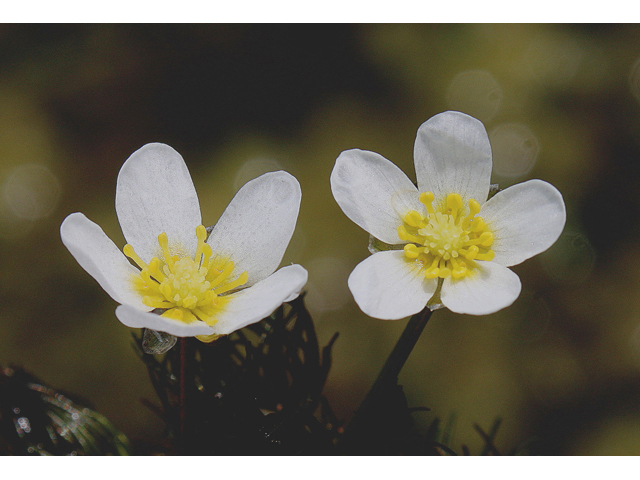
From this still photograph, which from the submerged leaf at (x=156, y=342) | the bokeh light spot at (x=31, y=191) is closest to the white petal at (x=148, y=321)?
the submerged leaf at (x=156, y=342)

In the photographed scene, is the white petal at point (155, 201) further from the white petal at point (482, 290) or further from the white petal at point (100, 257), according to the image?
the white petal at point (482, 290)

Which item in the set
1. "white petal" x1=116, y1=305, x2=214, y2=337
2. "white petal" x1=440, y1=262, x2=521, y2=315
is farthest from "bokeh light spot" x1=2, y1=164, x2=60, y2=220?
"white petal" x1=440, y1=262, x2=521, y2=315

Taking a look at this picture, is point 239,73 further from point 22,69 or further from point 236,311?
point 236,311

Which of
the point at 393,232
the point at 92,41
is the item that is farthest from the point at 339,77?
the point at 393,232

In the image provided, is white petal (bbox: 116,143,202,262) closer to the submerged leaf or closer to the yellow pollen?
the yellow pollen

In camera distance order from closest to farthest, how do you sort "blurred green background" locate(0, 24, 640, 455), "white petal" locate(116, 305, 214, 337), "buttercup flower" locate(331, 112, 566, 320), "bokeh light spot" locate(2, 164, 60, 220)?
1. "white petal" locate(116, 305, 214, 337)
2. "buttercup flower" locate(331, 112, 566, 320)
3. "blurred green background" locate(0, 24, 640, 455)
4. "bokeh light spot" locate(2, 164, 60, 220)

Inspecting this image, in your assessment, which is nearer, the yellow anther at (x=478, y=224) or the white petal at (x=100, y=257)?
the white petal at (x=100, y=257)

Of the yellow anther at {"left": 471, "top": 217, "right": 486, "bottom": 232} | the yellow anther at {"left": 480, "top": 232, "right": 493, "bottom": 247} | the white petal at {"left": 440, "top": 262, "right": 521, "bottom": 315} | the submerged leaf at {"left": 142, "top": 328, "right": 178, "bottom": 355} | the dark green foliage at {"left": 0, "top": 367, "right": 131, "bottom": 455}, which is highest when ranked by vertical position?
the yellow anther at {"left": 471, "top": 217, "right": 486, "bottom": 232}
